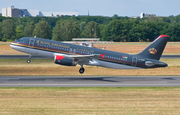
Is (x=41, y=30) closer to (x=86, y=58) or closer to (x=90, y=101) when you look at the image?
(x=86, y=58)

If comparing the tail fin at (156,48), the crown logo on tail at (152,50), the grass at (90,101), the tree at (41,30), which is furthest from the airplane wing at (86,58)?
the tree at (41,30)

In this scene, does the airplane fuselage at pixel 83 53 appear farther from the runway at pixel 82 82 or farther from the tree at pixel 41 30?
the tree at pixel 41 30

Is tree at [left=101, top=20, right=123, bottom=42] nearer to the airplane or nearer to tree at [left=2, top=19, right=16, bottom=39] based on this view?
tree at [left=2, top=19, right=16, bottom=39]

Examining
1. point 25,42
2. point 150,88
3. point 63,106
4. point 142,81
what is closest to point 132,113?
point 63,106

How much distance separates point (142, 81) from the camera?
144 ft

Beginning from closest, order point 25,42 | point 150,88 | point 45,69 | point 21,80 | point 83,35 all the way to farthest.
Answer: point 150,88, point 21,80, point 25,42, point 45,69, point 83,35

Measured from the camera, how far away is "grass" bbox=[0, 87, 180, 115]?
27.7 m

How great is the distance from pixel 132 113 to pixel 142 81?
57.8ft

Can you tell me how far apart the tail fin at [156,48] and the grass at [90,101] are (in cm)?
970

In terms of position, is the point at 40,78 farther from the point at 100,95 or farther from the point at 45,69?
the point at 100,95

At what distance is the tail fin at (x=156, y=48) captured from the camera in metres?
46.0

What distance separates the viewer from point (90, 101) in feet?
102

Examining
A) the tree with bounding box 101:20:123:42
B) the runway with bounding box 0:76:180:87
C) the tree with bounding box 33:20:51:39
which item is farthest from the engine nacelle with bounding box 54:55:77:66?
the tree with bounding box 101:20:123:42

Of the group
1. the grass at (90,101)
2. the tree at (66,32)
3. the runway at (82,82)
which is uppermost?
the tree at (66,32)
